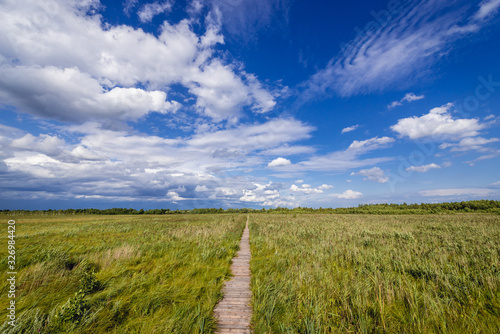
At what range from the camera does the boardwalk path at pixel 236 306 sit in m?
4.43

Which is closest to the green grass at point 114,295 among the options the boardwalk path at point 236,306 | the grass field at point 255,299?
the grass field at point 255,299

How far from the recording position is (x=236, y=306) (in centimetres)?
535

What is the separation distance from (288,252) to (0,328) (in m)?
10.1

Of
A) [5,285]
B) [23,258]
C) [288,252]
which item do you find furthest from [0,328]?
[288,252]

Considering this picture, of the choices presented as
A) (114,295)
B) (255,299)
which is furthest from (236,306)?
(114,295)

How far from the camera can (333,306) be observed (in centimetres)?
520

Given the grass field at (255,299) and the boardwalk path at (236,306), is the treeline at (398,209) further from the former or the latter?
the boardwalk path at (236,306)

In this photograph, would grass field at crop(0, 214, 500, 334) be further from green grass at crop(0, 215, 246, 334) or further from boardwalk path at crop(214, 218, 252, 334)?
boardwalk path at crop(214, 218, 252, 334)

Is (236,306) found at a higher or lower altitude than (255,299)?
lower

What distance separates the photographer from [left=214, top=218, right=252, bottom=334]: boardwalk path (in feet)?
14.5

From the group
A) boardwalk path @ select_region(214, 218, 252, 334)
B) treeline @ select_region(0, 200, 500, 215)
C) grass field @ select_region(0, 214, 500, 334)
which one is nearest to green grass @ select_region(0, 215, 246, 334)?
grass field @ select_region(0, 214, 500, 334)

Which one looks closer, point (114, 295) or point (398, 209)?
point (114, 295)

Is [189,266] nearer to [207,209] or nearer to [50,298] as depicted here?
[50,298]

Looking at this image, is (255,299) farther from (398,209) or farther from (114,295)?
(398,209)
